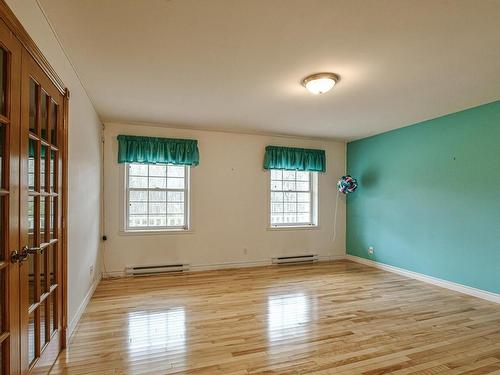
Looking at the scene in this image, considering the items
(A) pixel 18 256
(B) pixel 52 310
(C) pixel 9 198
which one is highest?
(C) pixel 9 198

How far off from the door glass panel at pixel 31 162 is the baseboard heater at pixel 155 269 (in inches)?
125

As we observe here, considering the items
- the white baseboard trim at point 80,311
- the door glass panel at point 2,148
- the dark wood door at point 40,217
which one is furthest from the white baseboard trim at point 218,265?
the door glass panel at point 2,148

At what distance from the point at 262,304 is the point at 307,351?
1.10m

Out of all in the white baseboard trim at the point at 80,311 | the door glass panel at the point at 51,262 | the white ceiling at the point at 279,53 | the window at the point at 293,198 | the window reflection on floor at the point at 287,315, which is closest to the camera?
the white ceiling at the point at 279,53

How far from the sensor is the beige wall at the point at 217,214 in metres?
4.63

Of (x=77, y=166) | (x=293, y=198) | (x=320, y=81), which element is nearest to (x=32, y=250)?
(x=77, y=166)

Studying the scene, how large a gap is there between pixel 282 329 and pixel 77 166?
8.53 ft

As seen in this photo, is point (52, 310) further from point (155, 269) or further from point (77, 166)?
point (155, 269)

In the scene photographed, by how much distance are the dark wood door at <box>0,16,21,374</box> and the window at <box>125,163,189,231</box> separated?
328 cm

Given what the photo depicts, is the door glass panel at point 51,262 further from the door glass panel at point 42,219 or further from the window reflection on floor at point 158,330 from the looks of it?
the window reflection on floor at point 158,330

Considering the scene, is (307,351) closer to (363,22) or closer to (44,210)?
(44,210)

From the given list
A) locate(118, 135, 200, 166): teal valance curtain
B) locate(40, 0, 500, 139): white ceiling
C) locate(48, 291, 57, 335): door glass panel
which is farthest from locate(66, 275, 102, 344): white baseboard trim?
locate(40, 0, 500, 139): white ceiling

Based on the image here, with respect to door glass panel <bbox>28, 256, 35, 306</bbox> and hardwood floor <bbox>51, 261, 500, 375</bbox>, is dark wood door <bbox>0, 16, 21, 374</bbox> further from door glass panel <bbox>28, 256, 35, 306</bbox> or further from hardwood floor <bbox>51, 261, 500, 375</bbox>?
hardwood floor <bbox>51, 261, 500, 375</bbox>

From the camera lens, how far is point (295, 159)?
220 inches
